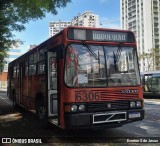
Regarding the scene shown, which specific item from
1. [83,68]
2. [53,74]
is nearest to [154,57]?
[53,74]

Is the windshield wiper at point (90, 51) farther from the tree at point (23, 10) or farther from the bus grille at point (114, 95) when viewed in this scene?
the tree at point (23, 10)

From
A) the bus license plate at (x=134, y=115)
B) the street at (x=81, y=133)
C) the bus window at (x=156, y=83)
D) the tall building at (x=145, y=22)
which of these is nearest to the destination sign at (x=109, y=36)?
the bus license plate at (x=134, y=115)

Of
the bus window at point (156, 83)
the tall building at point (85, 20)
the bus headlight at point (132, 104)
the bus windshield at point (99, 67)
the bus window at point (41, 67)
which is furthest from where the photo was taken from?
the tall building at point (85, 20)

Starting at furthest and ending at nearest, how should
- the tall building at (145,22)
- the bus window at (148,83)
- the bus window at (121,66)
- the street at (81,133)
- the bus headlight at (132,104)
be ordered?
1. the tall building at (145,22)
2. the bus window at (148,83)
3. the street at (81,133)
4. the bus headlight at (132,104)
5. the bus window at (121,66)

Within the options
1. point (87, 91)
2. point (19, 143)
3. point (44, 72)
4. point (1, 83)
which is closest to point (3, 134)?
point (19, 143)

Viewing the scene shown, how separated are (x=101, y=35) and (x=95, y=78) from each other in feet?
4.30

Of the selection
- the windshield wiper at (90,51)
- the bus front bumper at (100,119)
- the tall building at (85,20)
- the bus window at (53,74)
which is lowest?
the bus front bumper at (100,119)

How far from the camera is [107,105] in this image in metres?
8.20

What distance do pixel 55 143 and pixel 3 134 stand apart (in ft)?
6.65

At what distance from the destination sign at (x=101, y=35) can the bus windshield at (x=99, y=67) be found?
22 cm

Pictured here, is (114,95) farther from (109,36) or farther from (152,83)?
(152,83)

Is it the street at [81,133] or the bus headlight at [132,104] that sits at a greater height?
the bus headlight at [132,104]

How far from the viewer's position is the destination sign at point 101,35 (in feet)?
27.2

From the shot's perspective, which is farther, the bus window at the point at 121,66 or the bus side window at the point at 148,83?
the bus side window at the point at 148,83
